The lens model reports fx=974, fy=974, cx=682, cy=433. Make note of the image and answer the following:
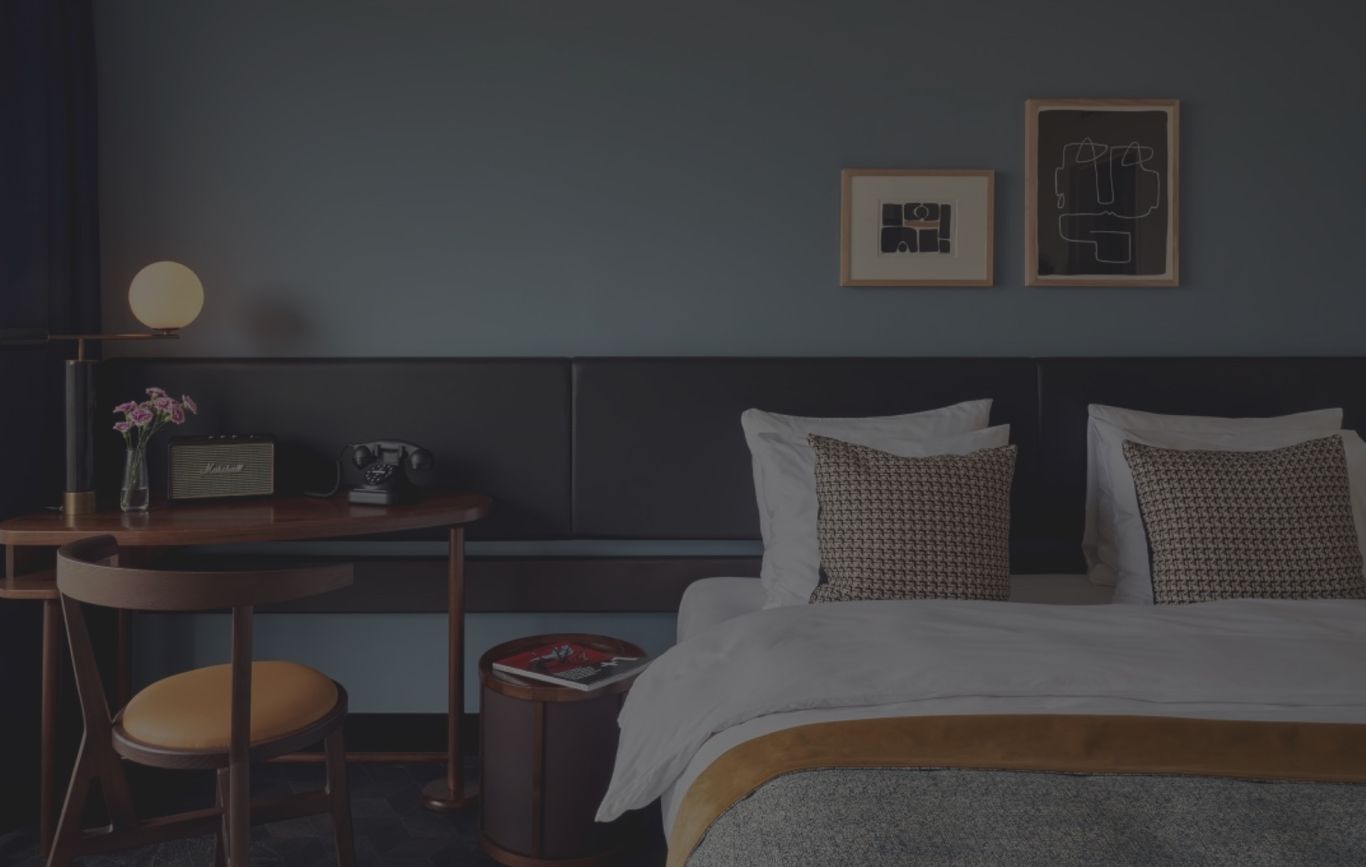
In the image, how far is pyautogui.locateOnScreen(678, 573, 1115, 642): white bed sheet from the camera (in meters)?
2.33

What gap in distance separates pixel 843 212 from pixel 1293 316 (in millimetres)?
1365

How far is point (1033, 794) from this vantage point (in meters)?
1.22

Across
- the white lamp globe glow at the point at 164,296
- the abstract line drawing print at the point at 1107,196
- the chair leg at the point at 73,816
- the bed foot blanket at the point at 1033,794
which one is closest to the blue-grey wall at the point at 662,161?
the abstract line drawing print at the point at 1107,196

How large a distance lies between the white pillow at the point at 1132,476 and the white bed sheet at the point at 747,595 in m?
0.10

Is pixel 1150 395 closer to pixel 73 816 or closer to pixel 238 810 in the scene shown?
pixel 238 810

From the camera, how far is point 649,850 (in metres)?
2.27

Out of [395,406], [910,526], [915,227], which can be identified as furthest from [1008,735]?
[395,406]

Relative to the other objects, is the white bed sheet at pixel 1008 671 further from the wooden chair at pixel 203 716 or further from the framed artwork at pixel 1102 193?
the framed artwork at pixel 1102 193

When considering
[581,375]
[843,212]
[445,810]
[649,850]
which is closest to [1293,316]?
[843,212]

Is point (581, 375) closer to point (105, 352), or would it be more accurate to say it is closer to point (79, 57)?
point (105, 352)

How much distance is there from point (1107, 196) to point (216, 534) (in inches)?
99.7

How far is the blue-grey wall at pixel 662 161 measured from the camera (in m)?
2.78

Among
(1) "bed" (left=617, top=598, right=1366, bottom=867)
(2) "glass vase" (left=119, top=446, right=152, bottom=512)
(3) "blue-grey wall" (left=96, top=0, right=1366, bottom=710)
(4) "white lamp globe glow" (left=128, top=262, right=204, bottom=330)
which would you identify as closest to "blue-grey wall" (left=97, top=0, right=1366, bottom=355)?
(3) "blue-grey wall" (left=96, top=0, right=1366, bottom=710)

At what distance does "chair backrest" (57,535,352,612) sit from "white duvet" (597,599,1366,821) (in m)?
0.64
